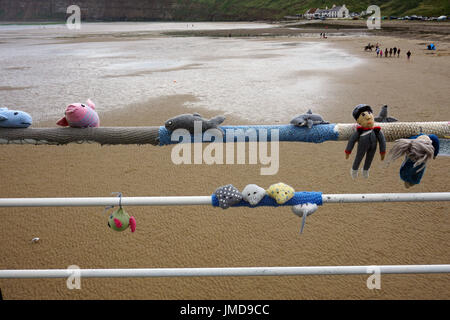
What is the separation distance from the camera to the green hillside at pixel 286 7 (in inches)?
3340

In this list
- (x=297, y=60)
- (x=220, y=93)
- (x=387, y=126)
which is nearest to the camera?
(x=387, y=126)

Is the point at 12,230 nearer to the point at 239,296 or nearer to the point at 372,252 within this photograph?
the point at 239,296

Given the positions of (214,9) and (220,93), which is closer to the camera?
(220,93)

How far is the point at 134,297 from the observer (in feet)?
11.3

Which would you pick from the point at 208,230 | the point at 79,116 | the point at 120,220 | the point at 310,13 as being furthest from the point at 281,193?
the point at 310,13

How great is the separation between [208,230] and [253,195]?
3.47m

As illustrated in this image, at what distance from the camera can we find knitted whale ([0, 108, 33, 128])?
4.63ft

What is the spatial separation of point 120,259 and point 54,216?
1.93 meters

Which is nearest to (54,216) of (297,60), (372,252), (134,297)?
(134,297)

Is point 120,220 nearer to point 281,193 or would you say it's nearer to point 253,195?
point 253,195

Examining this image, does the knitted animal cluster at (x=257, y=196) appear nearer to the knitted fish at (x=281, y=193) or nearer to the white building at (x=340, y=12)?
the knitted fish at (x=281, y=193)

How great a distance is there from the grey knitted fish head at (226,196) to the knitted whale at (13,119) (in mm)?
1000

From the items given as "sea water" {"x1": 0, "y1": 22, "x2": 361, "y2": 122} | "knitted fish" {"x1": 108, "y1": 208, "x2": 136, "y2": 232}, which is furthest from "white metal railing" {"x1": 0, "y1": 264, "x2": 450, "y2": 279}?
"sea water" {"x1": 0, "y1": 22, "x2": 361, "y2": 122}

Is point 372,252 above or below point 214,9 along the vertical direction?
below
